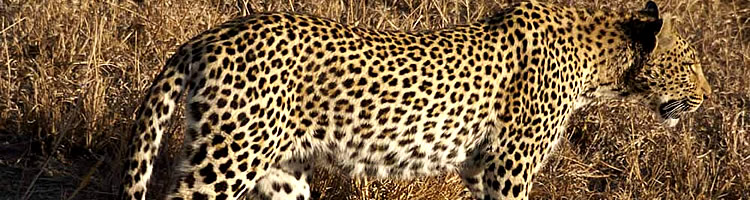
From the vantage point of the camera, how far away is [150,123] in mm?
4527

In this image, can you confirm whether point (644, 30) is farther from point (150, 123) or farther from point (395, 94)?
point (150, 123)

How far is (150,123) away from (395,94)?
0.96 metres

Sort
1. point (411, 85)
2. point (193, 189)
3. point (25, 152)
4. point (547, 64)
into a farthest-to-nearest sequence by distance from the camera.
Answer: point (25, 152) < point (547, 64) < point (411, 85) < point (193, 189)

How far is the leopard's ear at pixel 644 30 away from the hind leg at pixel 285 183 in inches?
60.7

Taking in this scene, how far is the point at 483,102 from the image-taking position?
516 centimetres

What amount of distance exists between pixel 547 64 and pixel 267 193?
A: 4.17ft

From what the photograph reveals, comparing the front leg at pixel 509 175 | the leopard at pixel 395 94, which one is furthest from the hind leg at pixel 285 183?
the front leg at pixel 509 175

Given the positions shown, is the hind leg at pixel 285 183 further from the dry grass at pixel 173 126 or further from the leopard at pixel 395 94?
the dry grass at pixel 173 126

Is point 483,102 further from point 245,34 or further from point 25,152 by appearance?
point 25,152

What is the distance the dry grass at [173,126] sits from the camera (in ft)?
19.6

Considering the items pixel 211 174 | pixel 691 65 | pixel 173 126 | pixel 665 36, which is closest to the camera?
pixel 211 174

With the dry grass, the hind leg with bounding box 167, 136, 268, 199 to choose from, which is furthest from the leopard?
the dry grass

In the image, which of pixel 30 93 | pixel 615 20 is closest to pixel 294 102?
pixel 615 20

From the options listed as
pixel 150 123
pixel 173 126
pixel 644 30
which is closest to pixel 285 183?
pixel 150 123
